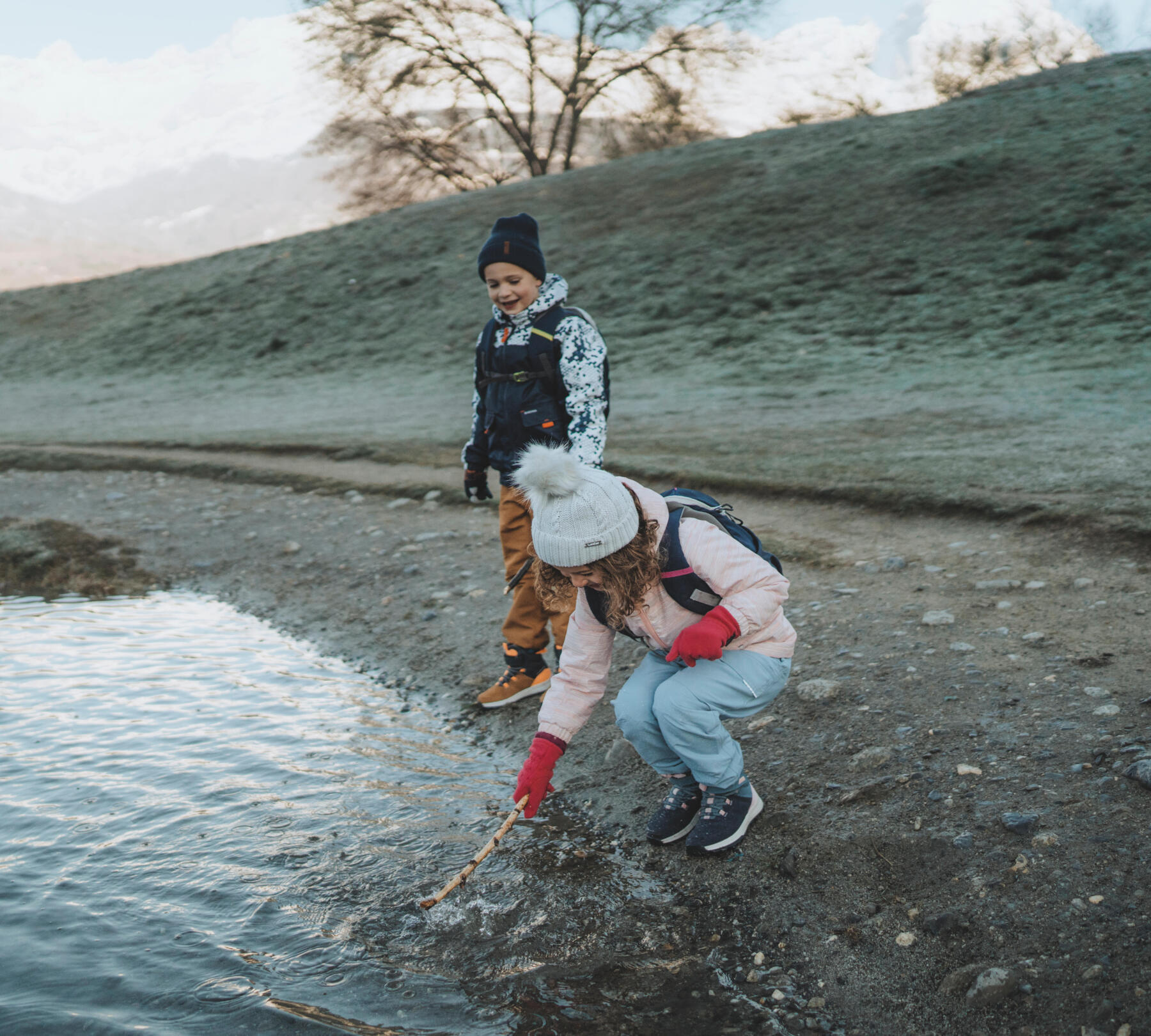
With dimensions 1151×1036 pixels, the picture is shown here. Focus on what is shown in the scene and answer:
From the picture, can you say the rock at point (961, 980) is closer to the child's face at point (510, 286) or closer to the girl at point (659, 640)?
the girl at point (659, 640)

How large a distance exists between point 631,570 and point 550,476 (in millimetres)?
372

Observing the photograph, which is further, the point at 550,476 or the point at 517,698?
the point at 517,698

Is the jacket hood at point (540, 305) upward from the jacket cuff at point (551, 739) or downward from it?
upward

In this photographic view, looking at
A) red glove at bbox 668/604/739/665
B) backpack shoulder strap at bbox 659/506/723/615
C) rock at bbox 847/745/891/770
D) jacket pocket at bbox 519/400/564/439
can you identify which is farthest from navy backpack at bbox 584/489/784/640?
jacket pocket at bbox 519/400/564/439

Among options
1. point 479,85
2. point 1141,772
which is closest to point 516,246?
point 1141,772

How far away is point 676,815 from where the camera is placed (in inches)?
131

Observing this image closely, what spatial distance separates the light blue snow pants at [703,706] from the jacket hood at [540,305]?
1.83 metres

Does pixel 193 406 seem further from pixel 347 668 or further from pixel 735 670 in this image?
pixel 735 670

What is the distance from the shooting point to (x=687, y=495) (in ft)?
10.4

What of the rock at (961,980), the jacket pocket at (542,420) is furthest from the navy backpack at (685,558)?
the jacket pocket at (542,420)

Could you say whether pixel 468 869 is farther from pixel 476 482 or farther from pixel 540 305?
pixel 540 305

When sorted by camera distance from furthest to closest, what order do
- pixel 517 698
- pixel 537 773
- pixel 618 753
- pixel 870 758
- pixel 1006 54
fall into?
pixel 1006 54 < pixel 517 698 < pixel 618 753 < pixel 870 758 < pixel 537 773

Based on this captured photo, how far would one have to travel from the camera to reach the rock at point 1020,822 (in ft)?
9.46

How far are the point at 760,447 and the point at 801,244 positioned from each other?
10.2 meters
